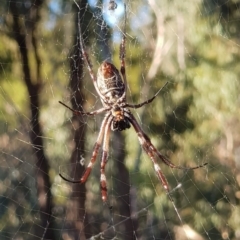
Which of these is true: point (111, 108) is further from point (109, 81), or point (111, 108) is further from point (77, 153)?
point (77, 153)

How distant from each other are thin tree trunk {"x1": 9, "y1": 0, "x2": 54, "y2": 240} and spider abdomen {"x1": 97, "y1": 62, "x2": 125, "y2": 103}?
1.99m

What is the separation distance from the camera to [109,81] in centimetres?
167

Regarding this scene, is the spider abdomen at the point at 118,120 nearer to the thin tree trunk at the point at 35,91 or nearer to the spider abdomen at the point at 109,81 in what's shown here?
the spider abdomen at the point at 109,81

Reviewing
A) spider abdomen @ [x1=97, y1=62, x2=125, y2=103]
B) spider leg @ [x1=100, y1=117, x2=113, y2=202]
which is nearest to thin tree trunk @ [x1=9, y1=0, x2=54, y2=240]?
spider leg @ [x1=100, y1=117, x2=113, y2=202]

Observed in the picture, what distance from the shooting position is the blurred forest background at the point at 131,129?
356 cm

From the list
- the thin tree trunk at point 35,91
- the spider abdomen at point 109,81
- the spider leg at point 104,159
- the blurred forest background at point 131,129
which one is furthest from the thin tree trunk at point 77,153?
the spider abdomen at point 109,81

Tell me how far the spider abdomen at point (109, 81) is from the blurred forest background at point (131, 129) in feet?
5.02

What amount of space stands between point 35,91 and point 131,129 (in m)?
0.81

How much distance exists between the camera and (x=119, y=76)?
1699mm

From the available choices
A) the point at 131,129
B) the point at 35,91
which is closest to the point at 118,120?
the point at 131,129

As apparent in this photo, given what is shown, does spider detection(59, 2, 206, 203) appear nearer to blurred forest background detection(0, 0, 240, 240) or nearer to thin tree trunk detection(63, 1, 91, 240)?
thin tree trunk detection(63, 1, 91, 240)

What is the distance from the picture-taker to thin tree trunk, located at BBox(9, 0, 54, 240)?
369cm

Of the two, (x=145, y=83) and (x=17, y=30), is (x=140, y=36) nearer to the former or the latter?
(x=145, y=83)

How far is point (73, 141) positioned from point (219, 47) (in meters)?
1.33
